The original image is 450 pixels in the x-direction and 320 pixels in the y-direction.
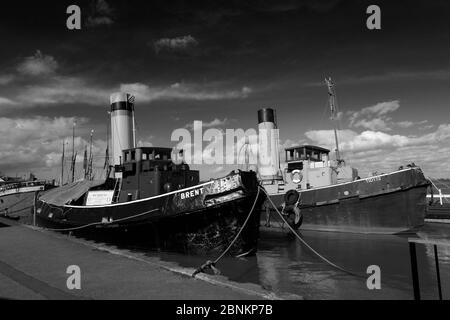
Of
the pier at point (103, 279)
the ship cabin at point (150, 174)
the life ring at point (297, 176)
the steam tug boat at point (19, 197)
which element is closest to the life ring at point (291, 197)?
the life ring at point (297, 176)

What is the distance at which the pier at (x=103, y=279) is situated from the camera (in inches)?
226

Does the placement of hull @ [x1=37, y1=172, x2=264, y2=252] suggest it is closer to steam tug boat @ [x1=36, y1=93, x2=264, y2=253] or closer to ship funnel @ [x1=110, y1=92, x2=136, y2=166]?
steam tug boat @ [x1=36, y1=93, x2=264, y2=253]

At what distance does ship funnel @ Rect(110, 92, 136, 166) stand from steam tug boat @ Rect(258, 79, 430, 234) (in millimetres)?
8752

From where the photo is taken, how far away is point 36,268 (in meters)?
7.82

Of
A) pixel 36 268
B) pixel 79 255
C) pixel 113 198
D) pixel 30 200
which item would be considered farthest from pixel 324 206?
pixel 30 200

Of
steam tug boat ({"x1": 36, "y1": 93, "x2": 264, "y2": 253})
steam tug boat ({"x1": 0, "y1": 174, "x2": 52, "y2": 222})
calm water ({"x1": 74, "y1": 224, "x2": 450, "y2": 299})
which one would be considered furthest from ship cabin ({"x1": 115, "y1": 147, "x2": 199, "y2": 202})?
steam tug boat ({"x1": 0, "y1": 174, "x2": 52, "y2": 222})

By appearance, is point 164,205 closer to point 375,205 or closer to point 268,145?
point 375,205

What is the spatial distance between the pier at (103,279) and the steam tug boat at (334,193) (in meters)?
12.0

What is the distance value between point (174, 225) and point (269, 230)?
9459 mm

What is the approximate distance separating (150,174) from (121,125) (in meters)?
5.61

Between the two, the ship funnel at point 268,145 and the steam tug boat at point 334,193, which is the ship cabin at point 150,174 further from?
the ship funnel at point 268,145

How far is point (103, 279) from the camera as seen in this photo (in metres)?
6.85
